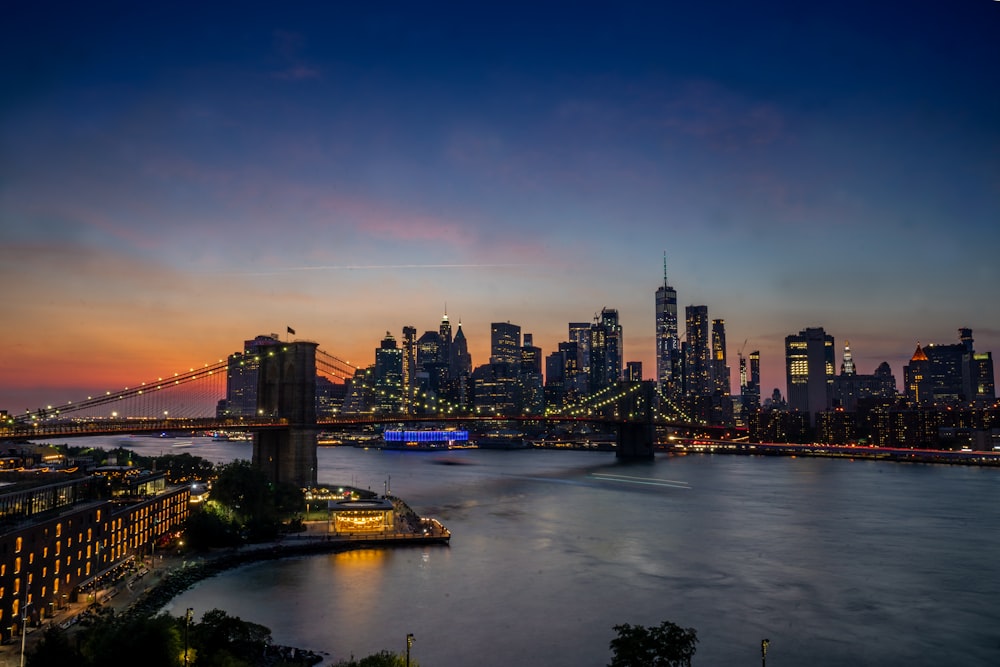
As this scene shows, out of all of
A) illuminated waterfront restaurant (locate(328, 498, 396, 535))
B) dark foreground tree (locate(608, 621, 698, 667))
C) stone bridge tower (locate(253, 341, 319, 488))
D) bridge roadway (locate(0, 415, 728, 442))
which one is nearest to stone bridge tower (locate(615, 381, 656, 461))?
bridge roadway (locate(0, 415, 728, 442))

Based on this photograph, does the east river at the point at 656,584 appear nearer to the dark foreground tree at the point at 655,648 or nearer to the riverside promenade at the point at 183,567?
the riverside promenade at the point at 183,567

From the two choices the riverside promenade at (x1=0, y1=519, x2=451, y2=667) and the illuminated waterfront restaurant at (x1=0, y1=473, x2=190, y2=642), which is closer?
the illuminated waterfront restaurant at (x1=0, y1=473, x2=190, y2=642)

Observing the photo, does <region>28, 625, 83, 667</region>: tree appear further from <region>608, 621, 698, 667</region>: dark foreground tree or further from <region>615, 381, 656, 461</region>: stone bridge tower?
<region>615, 381, 656, 461</region>: stone bridge tower

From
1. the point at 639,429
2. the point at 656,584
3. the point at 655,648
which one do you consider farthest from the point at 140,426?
the point at 639,429

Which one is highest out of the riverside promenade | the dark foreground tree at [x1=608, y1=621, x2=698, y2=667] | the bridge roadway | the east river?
the bridge roadway

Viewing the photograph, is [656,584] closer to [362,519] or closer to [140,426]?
[362,519]
